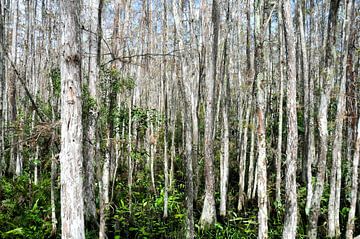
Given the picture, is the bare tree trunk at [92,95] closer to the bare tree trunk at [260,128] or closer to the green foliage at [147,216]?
the green foliage at [147,216]

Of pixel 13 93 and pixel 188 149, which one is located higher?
pixel 13 93

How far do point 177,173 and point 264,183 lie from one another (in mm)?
8812

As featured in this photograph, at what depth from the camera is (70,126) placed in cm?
437

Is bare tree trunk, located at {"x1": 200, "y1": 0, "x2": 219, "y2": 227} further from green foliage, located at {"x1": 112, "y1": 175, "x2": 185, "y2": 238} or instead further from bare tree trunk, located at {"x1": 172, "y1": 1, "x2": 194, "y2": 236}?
bare tree trunk, located at {"x1": 172, "y1": 1, "x2": 194, "y2": 236}

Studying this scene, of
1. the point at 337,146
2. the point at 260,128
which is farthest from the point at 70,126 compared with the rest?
the point at 337,146

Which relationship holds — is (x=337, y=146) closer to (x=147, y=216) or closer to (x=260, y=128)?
(x=260, y=128)

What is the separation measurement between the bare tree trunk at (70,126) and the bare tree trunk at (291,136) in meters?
→ 3.87

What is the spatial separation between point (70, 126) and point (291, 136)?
4.08m

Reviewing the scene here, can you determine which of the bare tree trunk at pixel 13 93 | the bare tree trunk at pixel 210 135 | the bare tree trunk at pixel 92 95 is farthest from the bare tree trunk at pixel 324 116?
the bare tree trunk at pixel 13 93

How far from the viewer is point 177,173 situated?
14.7 meters

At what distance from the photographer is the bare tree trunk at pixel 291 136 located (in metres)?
6.29

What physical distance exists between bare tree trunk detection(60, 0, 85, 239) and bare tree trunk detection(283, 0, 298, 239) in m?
3.87

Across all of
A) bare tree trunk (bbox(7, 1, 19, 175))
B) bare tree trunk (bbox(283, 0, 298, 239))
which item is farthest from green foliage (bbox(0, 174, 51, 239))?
bare tree trunk (bbox(283, 0, 298, 239))

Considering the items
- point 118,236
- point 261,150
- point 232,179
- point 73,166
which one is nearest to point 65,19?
point 73,166
